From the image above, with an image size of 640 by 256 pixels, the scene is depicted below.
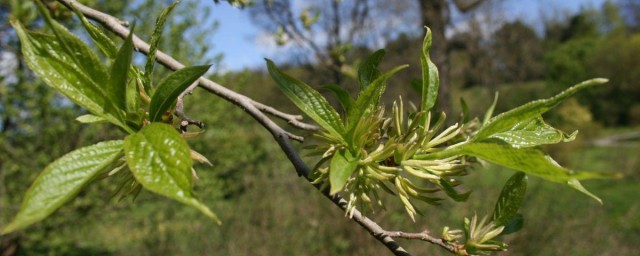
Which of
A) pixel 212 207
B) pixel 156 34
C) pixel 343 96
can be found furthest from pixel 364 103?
pixel 212 207

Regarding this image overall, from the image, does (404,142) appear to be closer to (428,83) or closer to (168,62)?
(428,83)

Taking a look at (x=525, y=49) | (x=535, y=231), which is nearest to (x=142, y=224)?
(x=535, y=231)

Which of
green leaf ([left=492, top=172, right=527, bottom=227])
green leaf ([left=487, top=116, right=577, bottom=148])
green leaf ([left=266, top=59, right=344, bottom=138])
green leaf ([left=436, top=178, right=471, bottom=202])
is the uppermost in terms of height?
green leaf ([left=266, top=59, right=344, bottom=138])

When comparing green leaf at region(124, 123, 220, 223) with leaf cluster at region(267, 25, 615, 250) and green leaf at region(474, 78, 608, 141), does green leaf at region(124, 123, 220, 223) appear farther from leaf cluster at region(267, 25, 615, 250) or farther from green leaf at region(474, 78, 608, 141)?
green leaf at region(474, 78, 608, 141)

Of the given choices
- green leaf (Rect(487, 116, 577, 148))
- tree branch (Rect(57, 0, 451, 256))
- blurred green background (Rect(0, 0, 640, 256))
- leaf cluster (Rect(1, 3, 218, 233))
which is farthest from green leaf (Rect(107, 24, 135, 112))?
blurred green background (Rect(0, 0, 640, 256))

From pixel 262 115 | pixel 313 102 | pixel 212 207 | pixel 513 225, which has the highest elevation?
pixel 313 102

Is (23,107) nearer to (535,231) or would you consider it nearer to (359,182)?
(359,182)
